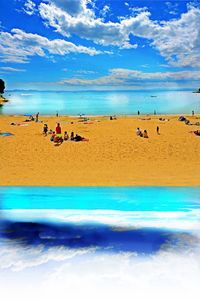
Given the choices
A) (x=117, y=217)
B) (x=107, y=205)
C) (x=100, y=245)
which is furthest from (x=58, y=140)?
(x=100, y=245)

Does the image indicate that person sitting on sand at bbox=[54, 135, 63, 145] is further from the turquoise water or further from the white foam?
the white foam

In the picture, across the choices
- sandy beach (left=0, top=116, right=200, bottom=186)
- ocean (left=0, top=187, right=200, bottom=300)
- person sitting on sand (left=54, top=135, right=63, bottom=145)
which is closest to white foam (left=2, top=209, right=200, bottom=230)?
ocean (left=0, top=187, right=200, bottom=300)

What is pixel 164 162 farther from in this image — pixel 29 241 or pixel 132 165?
pixel 29 241

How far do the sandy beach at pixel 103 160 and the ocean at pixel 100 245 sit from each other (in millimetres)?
1839

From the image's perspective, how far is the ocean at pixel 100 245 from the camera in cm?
514

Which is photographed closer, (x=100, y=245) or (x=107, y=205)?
(x=100, y=245)

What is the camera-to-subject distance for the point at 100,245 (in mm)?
6312

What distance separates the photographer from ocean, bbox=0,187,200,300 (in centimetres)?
514

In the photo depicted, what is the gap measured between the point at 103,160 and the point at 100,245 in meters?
8.45

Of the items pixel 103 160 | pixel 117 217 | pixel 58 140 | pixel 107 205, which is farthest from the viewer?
pixel 58 140

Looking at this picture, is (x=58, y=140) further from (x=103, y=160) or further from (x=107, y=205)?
(x=107, y=205)

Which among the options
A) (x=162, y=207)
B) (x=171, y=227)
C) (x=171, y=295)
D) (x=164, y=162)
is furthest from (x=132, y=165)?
(x=171, y=295)

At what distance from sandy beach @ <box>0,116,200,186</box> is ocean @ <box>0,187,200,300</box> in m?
Answer: 1.84

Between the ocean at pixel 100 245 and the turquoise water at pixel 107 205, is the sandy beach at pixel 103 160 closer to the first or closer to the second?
the turquoise water at pixel 107 205
